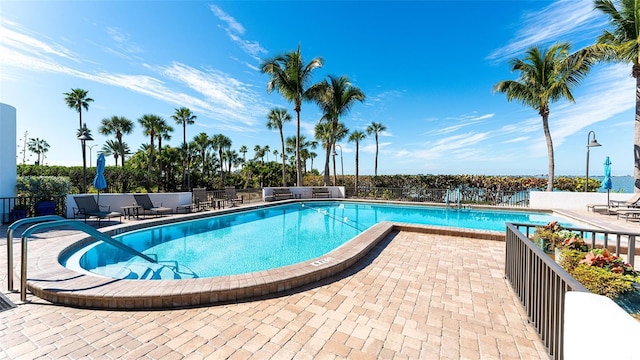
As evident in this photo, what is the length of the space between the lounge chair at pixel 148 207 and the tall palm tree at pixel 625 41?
20.0m

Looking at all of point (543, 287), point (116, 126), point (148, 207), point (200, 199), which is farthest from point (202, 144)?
point (543, 287)

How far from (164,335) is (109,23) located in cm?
1061

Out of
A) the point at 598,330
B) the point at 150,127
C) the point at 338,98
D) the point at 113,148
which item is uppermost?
the point at 338,98

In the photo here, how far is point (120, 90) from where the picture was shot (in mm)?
13031

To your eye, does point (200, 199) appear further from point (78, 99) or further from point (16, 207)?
point (78, 99)

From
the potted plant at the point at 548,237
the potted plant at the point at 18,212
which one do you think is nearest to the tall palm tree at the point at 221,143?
the potted plant at the point at 18,212

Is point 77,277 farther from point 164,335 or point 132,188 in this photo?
point 132,188

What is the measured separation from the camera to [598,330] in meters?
1.14

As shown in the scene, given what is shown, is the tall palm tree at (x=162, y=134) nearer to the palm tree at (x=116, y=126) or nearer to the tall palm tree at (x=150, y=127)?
the tall palm tree at (x=150, y=127)

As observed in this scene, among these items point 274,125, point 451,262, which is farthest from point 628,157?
point 274,125

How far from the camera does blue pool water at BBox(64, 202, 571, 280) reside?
5.20 meters

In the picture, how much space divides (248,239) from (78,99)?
2573 cm

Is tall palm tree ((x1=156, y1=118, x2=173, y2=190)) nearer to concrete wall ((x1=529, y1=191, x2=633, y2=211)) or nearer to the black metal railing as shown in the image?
the black metal railing

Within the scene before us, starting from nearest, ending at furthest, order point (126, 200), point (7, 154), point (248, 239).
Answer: point (248, 239) < point (7, 154) < point (126, 200)
